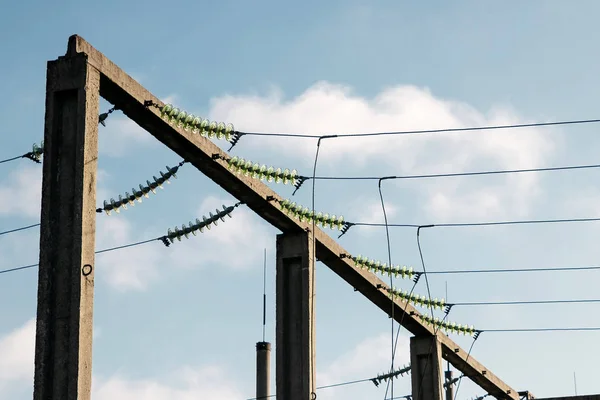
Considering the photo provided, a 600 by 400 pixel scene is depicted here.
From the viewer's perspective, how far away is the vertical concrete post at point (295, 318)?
16.1 m

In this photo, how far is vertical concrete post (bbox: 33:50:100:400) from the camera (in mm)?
10781

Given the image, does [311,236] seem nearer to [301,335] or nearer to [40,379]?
[301,335]

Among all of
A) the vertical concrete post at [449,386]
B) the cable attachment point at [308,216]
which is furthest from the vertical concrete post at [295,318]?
the vertical concrete post at [449,386]

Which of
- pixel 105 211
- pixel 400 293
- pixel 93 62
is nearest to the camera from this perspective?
pixel 93 62

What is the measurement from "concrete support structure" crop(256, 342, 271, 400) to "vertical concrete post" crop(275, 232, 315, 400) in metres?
1.02

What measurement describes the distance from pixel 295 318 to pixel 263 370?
131 cm

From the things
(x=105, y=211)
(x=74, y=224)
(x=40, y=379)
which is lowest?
(x=40, y=379)

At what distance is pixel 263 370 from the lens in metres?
17.4

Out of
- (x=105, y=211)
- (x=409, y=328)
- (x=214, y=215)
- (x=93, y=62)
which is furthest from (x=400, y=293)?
(x=93, y=62)

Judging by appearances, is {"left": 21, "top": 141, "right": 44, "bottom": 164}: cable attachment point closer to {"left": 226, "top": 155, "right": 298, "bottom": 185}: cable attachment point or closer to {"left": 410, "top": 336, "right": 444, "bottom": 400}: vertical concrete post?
{"left": 226, "top": 155, "right": 298, "bottom": 185}: cable attachment point

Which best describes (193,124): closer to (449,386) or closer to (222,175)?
(222,175)

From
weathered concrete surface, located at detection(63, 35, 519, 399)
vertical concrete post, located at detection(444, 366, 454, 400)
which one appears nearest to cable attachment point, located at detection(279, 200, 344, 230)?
weathered concrete surface, located at detection(63, 35, 519, 399)

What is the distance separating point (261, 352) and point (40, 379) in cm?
693

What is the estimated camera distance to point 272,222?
53.6ft
